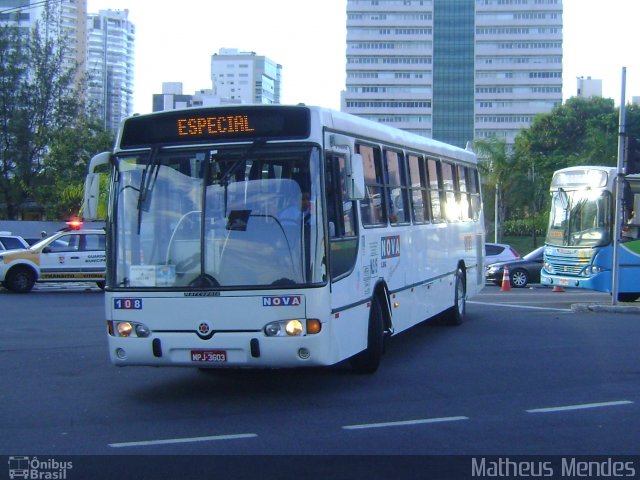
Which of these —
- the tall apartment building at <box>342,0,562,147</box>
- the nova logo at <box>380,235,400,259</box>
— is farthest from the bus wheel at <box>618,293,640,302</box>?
the tall apartment building at <box>342,0,562,147</box>

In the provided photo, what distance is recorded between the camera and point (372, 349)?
1112 centimetres

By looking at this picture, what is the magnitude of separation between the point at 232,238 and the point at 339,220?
49.1 inches

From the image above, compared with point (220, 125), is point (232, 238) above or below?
below

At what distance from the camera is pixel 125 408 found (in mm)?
9398

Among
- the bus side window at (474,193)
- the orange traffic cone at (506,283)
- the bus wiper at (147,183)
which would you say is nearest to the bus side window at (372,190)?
the bus wiper at (147,183)

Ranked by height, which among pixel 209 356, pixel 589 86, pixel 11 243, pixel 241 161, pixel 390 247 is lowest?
pixel 209 356

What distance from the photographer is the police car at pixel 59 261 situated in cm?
2603

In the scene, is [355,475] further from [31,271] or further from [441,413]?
[31,271]

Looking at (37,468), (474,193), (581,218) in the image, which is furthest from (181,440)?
(581,218)

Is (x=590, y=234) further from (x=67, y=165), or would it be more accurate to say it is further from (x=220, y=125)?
(x=67, y=165)

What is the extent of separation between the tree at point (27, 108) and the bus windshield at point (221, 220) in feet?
148

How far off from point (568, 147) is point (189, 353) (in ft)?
201

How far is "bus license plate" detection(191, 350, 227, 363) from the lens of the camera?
9297 mm

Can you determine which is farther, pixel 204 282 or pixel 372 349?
pixel 372 349
